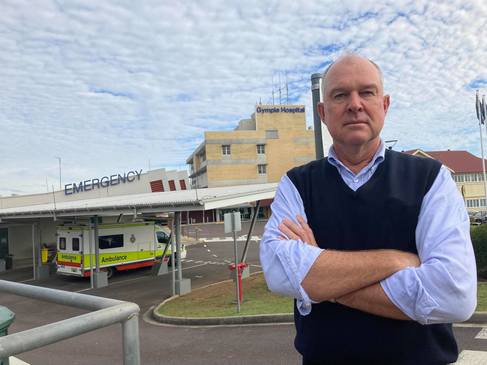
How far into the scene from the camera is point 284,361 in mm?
6156

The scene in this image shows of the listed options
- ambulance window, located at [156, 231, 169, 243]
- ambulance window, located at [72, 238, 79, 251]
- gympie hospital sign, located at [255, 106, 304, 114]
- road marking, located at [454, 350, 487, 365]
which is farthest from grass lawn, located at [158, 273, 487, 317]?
gympie hospital sign, located at [255, 106, 304, 114]

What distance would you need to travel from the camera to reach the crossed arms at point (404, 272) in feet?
5.35

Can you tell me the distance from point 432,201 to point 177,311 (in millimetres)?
9770

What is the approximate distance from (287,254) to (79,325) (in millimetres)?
899

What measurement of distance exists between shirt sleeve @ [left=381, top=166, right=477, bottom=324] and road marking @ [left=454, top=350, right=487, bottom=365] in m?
4.43

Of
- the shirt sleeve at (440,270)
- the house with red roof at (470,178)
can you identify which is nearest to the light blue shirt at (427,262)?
the shirt sleeve at (440,270)

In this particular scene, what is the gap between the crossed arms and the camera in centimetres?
163

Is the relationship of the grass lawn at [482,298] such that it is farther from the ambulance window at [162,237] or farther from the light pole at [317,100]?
the ambulance window at [162,237]

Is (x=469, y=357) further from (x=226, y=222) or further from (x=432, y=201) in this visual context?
(x=226, y=222)

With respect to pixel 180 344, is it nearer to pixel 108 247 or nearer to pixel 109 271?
pixel 108 247

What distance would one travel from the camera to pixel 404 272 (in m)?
1.66

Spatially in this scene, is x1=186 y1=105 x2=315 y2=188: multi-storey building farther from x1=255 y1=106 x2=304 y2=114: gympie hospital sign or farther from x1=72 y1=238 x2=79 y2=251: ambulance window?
x1=72 y1=238 x2=79 y2=251: ambulance window

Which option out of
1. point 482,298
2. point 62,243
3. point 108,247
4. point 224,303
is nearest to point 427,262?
point 482,298

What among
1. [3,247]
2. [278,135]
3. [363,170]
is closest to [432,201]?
[363,170]
